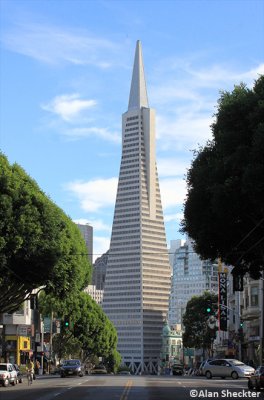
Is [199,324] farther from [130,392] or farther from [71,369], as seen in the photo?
[130,392]

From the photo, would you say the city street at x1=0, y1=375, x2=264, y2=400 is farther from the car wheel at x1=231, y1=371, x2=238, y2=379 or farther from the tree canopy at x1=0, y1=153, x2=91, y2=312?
the car wheel at x1=231, y1=371, x2=238, y2=379

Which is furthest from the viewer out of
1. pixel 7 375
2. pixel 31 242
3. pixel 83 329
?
pixel 83 329

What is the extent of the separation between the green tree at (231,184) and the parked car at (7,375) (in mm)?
16629

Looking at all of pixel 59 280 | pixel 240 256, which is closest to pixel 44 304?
pixel 59 280

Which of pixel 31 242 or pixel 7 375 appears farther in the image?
pixel 7 375

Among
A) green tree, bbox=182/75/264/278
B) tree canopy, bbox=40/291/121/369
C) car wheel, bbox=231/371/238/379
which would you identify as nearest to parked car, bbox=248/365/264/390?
green tree, bbox=182/75/264/278

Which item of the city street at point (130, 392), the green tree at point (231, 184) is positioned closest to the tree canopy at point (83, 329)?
the city street at point (130, 392)

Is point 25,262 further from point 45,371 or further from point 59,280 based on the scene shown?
point 45,371

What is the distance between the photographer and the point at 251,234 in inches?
1319

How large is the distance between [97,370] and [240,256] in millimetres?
54808

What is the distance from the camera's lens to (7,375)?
44.8 m

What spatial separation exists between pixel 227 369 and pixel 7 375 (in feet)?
56.5

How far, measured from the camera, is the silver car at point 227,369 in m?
51.7

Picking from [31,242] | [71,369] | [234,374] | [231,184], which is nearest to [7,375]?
[31,242]
